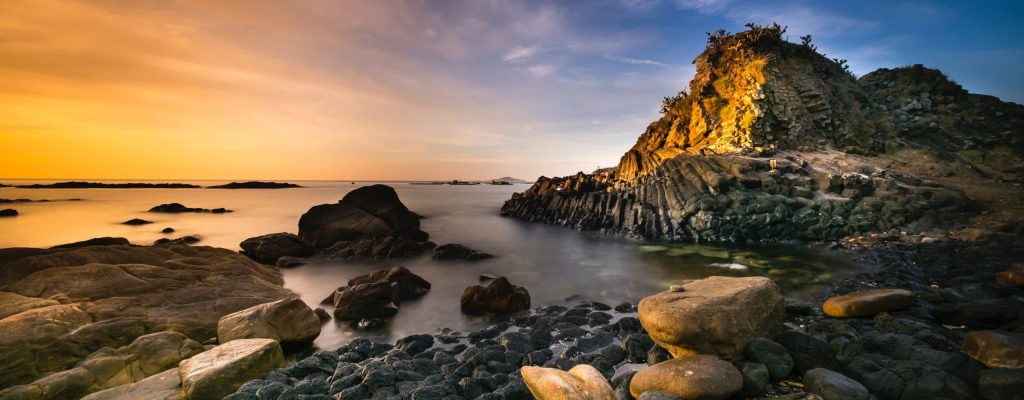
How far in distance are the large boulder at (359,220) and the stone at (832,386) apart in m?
21.2

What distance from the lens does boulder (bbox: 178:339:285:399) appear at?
18.9 ft

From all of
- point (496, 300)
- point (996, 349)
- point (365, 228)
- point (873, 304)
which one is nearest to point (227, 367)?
point (496, 300)

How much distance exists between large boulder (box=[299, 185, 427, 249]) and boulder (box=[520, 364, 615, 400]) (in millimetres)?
19333

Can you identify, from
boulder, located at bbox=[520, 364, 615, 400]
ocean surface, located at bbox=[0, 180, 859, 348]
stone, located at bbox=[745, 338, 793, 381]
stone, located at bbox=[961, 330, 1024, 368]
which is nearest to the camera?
boulder, located at bbox=[520, 364, 615, 400]

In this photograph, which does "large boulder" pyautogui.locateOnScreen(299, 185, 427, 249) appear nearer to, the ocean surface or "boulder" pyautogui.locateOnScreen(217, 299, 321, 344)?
the ocean surface

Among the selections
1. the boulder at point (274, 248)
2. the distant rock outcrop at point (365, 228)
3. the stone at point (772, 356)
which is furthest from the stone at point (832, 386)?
the boulder at point (274, 248)

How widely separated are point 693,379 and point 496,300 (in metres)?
6.71

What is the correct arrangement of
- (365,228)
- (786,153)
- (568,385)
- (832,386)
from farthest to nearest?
1. (786,153)
2. (365,228)
3. (832,386)
4. (568,385)

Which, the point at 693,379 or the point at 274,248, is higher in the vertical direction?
the point at 693,379

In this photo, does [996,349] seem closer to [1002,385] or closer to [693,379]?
[1002,385]

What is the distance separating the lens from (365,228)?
23609 millimetres

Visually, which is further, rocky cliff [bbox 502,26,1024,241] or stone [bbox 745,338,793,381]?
rocky cliff [bbox 502,26,1024,241]

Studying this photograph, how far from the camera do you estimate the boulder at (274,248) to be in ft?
62.4

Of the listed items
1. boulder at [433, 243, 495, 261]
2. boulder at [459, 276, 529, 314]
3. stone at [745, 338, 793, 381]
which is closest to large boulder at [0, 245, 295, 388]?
boulder at [459, 276, 529, 314]
